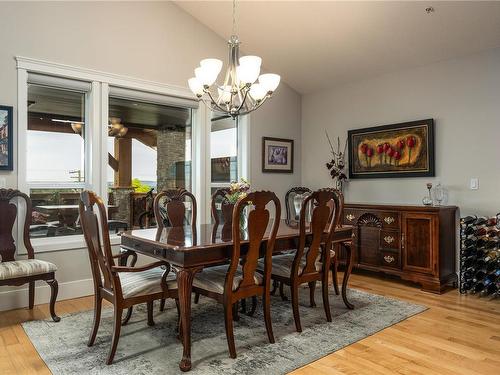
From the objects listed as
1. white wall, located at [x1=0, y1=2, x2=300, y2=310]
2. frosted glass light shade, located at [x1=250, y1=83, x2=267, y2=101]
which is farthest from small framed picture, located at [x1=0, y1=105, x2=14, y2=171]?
frosted glass light shade, located at [x1=250, y1=83, x2=267, y2=101]

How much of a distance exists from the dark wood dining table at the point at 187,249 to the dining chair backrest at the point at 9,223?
114cm

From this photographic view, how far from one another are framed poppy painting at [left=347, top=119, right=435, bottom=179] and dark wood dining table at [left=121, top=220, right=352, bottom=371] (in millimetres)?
2227

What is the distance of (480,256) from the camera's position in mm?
3795

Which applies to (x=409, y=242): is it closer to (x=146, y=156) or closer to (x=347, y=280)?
(x=347, y=280)

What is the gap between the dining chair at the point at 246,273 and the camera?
7.75 feet

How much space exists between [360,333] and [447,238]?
6.13ft

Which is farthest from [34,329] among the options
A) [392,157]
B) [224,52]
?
[392,157]

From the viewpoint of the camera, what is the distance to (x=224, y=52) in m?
4.91

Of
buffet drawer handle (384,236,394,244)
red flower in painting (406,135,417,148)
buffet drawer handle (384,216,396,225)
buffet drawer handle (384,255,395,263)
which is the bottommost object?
buffet drawer handle (384,255,395,263)

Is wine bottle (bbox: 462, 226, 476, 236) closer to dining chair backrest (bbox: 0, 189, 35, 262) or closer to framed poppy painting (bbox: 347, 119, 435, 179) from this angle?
framed poppy painting (bbox: 347, 119, 435, 179)

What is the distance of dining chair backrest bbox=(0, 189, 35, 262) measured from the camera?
10.8 ft

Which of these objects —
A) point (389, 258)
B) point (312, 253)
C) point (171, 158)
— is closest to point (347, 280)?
point (312, 253)

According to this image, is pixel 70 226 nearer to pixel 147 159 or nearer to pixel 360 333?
pixel 147 159

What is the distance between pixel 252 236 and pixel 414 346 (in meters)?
1.34
